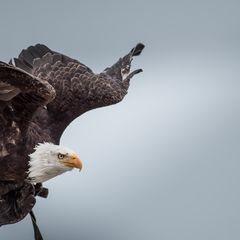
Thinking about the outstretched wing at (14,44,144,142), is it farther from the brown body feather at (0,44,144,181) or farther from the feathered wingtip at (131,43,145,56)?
the feathered wingtip at (131,43,145,56)

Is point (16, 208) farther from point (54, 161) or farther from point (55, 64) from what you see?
point (55, 64)

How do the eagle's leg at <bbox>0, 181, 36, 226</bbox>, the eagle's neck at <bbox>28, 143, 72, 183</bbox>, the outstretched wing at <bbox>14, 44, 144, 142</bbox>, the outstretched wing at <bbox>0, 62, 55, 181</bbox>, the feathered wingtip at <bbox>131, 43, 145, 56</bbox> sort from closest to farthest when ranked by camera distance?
the outstretched wing at <bbox>0, 62, 55, 181</bbox>
the eagle's neck at <bbox>28, 143, 72, 183</bbox>
the eagle's leg at <bbox>0, 181, 36, 226</bbox>
the outstretched wing at <bbox>14, 44, 144, 142</bbox>
the feathered wingtip at <bbox>131, 43, 145, 56</bbox>

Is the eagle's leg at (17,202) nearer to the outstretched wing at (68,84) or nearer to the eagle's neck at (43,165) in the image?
the eagle's neck at (43,165)

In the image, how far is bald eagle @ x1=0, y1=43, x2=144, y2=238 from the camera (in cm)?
938

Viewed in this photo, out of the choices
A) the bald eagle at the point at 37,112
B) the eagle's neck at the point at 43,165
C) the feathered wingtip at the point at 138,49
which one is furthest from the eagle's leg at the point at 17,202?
the feathered wingtip at the point at 138,49

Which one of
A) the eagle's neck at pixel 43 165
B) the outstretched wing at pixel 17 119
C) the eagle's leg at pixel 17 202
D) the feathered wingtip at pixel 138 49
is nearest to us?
the outstretched wing at pixel 17 119

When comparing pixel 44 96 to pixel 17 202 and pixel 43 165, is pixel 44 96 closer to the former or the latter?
pixel 43 165

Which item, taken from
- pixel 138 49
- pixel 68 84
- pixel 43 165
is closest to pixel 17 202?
pixel 43 165

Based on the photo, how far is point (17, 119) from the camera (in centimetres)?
962

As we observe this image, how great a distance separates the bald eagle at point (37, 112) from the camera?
9.38 metres

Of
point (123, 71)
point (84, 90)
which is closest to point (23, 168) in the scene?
point (84, 90)

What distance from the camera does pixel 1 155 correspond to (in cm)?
964

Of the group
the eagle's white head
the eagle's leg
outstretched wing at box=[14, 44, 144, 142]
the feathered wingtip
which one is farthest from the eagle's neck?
the feathered wingtip

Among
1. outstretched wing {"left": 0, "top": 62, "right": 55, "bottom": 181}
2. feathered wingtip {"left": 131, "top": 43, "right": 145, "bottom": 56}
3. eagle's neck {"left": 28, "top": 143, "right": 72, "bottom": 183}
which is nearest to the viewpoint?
outstretched wing {"left": 0, "top": 62, "right": 55, "bottom": 181}
